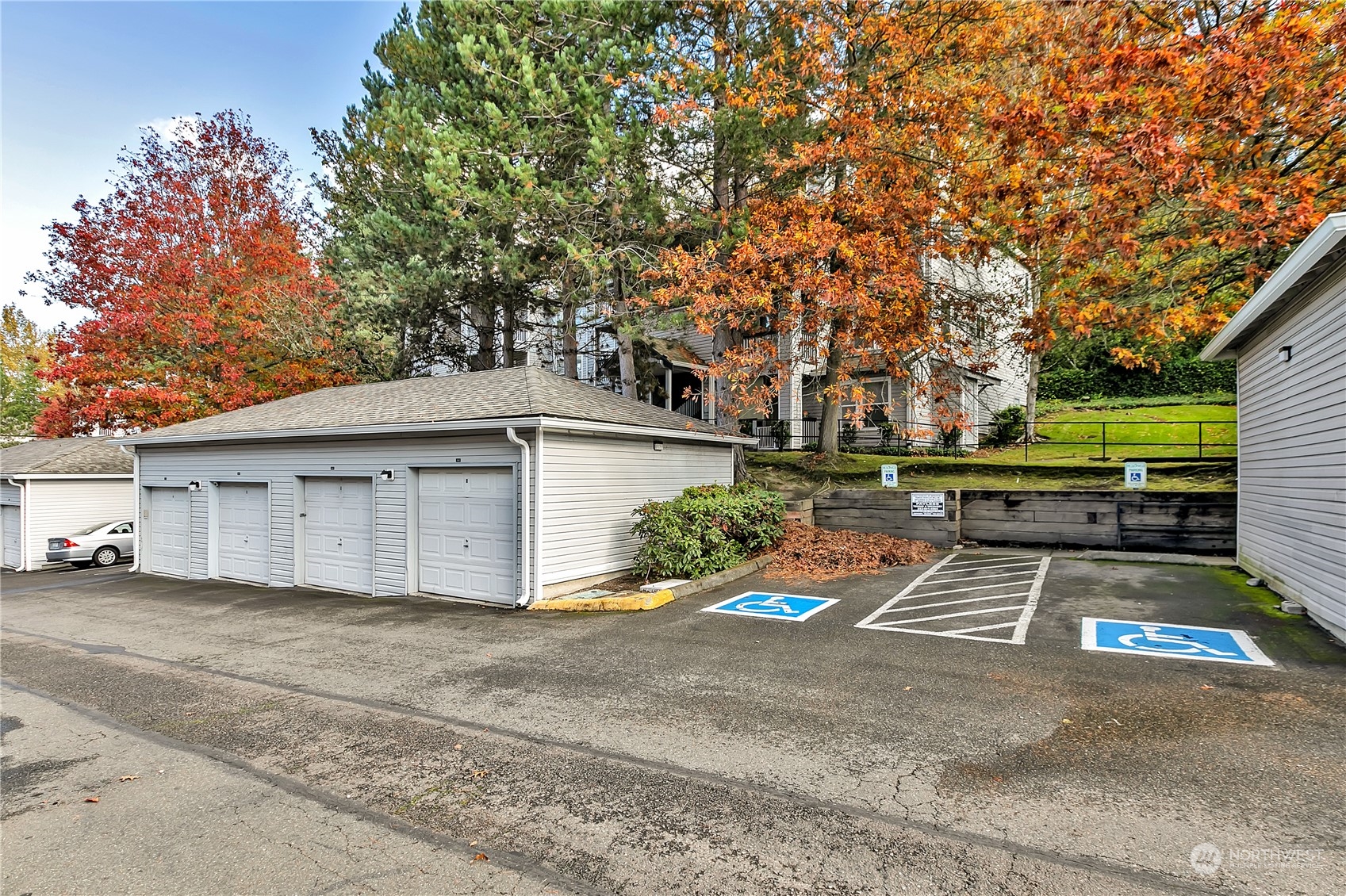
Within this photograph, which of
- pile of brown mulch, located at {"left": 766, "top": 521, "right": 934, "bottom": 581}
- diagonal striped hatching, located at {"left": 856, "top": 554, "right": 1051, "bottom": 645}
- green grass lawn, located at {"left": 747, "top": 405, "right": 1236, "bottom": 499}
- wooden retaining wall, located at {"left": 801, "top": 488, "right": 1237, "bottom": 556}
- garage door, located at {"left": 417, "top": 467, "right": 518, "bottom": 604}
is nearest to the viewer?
diagonal striped hatching, located at {"left": 856, "top": 554, "right": 1051, "bottom": 645}

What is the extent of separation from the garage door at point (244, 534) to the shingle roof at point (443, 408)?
4.74 ft

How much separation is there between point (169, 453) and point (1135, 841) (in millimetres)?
19020

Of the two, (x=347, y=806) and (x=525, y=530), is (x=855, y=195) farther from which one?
(x=347, y=806)

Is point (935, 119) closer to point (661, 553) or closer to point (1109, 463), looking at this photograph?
point (1109, 463)

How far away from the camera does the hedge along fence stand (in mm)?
24953

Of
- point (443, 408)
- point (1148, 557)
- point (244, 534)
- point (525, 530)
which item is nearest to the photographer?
point (525, 530)

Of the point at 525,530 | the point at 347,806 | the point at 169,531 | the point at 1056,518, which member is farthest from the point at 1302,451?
the point at 169,531

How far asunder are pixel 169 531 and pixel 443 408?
9.63 m

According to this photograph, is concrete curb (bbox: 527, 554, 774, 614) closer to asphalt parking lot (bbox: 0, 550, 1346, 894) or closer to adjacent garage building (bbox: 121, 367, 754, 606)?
asphalt parking lot (bbox: 0, 550, 1346, 894)

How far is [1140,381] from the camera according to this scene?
26.0 metres

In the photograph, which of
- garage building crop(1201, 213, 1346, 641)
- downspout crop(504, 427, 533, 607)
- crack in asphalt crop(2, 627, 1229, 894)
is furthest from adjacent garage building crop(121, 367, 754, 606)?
garage building crop(1201, 213, 1346, 641)

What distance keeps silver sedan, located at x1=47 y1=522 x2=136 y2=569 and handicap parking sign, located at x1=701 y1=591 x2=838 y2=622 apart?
17617mm

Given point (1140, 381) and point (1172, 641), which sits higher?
point (1140, 381)

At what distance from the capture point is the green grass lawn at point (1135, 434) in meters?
16.5
